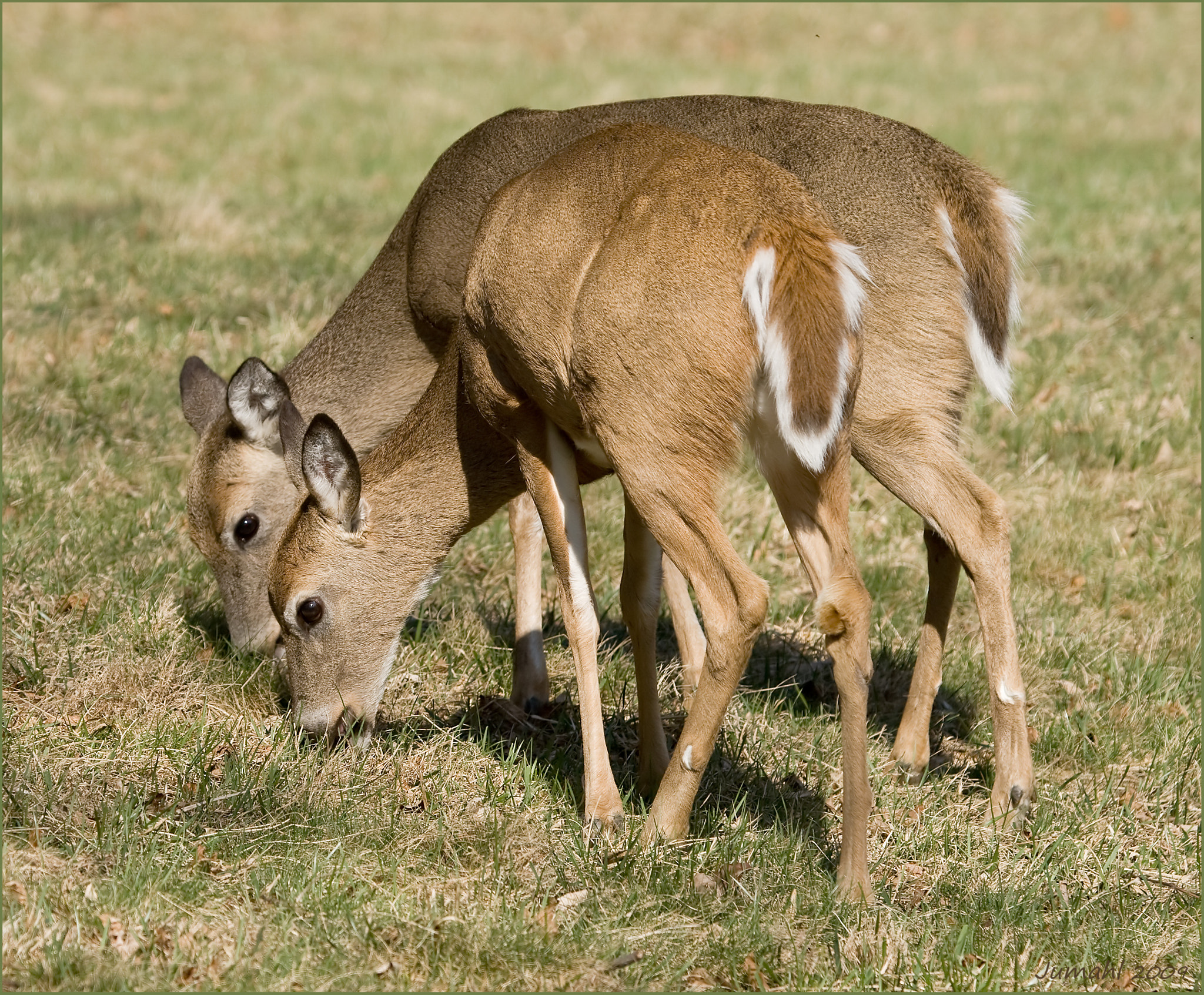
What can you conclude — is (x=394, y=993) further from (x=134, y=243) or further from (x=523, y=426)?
(x=134, y=243)

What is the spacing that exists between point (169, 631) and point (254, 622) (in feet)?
1.20

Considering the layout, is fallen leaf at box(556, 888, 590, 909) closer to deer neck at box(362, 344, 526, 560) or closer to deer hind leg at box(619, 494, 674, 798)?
deer hind leg at box(619, 494, 674, 798)

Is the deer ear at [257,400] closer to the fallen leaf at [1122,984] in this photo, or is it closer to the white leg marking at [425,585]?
the white leg marking at [425,585]

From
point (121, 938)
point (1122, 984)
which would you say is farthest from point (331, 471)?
point (1122, 984)

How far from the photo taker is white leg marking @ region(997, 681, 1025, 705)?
15.1 ft

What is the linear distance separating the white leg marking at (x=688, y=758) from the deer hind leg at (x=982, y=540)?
1.22 meters

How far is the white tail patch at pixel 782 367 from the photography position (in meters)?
3.49

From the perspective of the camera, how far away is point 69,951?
3316mm

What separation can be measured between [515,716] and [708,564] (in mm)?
1431

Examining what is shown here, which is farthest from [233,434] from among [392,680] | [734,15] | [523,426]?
[734,15]

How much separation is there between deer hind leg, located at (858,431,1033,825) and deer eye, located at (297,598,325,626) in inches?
70.1

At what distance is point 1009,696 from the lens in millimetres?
4602

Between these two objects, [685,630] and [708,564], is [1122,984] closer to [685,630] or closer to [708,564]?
[708,564]

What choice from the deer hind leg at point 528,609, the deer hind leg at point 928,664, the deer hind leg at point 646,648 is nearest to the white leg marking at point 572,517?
the deer hind leg at point 646,648
